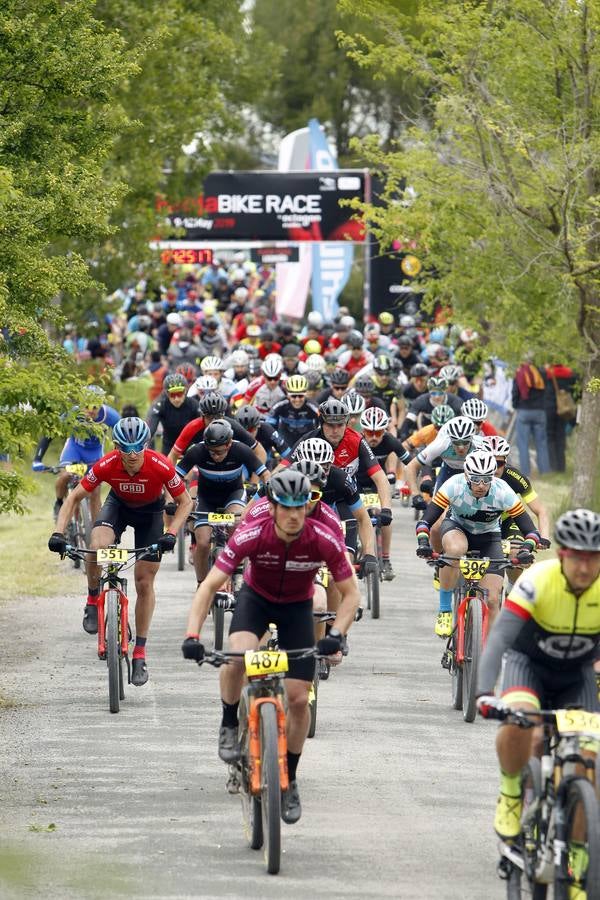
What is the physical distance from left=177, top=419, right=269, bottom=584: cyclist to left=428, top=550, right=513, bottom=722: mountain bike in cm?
237

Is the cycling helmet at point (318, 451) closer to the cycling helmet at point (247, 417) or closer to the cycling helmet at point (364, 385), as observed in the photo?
the cycling helmet at point (247, 417)

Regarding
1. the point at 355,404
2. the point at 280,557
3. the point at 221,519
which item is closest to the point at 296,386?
the point at 355,404

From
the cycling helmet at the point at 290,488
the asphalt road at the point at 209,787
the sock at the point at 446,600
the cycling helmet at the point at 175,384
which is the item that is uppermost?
the cycling helmet at the point at 175,384

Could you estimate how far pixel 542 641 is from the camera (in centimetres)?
795

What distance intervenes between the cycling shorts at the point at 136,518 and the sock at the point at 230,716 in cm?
426

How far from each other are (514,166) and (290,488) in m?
12.9

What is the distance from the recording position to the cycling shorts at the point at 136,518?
13578 millimetres

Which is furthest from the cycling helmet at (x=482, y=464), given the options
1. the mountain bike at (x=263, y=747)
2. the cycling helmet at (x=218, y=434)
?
the mountain bike at (x=263, y=747)

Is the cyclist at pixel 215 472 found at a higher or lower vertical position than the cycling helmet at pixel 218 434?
lower

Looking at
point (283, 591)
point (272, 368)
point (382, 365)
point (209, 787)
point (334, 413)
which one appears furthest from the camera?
point (382, 365)

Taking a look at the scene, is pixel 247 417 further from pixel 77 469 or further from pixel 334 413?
pixel 334 413

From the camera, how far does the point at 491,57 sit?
68.4 ft

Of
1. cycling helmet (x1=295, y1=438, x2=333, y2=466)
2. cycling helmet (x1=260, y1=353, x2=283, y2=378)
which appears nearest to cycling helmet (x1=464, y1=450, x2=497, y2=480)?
cycling helmet (x1=295, y1=438, x2=333, y2=466)

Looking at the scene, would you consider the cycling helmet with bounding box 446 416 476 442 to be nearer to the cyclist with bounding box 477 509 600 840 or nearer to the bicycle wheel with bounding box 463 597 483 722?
the bicycle wheel with bounding box 463 597 483 722
